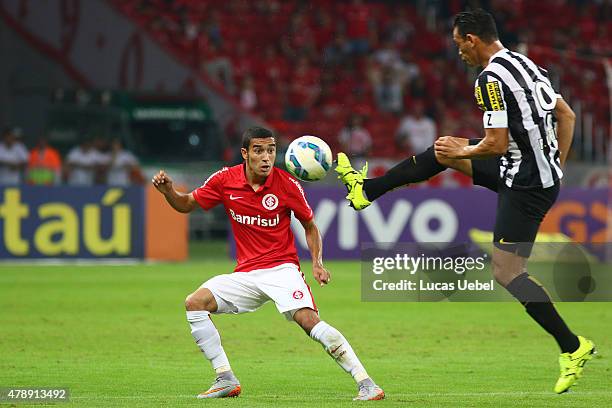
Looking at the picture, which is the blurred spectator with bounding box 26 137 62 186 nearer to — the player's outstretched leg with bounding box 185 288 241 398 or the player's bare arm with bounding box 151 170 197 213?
the player's bare arm with bounding box 151 170 197 213

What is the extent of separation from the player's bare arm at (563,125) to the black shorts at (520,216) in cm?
27

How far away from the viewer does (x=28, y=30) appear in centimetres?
2855

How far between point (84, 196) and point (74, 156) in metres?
3.46

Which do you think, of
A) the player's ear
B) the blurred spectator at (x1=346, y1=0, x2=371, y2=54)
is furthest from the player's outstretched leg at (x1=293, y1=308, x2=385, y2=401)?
the blurred spectator at (x1=346, y1=0, x2=371, y2=54)

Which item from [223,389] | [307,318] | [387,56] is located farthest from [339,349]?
[387,56]

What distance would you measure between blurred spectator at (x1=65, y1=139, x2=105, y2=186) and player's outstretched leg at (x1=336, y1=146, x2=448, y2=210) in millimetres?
12423

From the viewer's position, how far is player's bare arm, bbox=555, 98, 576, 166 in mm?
8672

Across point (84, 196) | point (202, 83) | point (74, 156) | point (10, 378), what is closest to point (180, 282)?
point (84, 196)

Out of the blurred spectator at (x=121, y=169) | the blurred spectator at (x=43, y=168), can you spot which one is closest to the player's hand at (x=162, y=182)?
the blurred spectator at (x=43, y=168)

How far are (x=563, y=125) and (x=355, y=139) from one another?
17.4m

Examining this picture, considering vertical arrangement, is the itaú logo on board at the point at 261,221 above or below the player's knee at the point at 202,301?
above

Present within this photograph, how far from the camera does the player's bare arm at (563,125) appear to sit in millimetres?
8672

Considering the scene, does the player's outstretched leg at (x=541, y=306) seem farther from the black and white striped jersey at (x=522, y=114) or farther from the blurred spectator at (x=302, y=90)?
the blurred spectator at (x=302, y=90)

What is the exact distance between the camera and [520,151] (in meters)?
8.63
